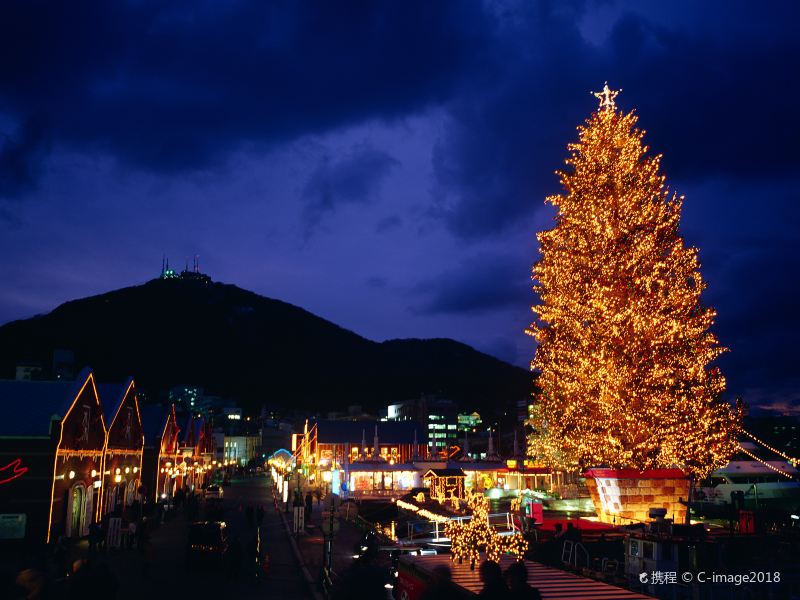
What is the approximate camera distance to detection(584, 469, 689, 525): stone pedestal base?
24.9m

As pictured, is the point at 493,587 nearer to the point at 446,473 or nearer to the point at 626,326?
the point at 626,326

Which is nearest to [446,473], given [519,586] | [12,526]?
[12,526]

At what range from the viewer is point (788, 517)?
26875 mm

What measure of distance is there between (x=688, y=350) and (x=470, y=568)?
16525 mm

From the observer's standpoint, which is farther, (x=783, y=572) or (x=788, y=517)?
(x=788, y=517)

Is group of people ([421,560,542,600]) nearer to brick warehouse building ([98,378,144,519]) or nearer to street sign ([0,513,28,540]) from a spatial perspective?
street sign ([0,513,28,540])

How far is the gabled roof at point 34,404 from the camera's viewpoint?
94.5 feet

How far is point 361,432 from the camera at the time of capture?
250 feet

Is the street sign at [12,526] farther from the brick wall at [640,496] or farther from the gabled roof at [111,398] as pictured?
the brick wall at [640,496]

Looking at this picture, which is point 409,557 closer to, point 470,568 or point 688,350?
point 470,568

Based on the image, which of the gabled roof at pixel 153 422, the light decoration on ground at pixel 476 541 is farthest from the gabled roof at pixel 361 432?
the light decoration on ground at pixel 476 541

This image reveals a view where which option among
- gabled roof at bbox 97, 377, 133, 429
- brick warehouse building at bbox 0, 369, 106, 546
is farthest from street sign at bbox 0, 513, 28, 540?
gabled roof at bbox 97, 377, 133, 429

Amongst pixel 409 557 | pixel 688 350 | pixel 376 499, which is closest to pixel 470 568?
pixel 409 557

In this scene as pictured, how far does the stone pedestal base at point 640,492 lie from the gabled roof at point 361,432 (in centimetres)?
5131
